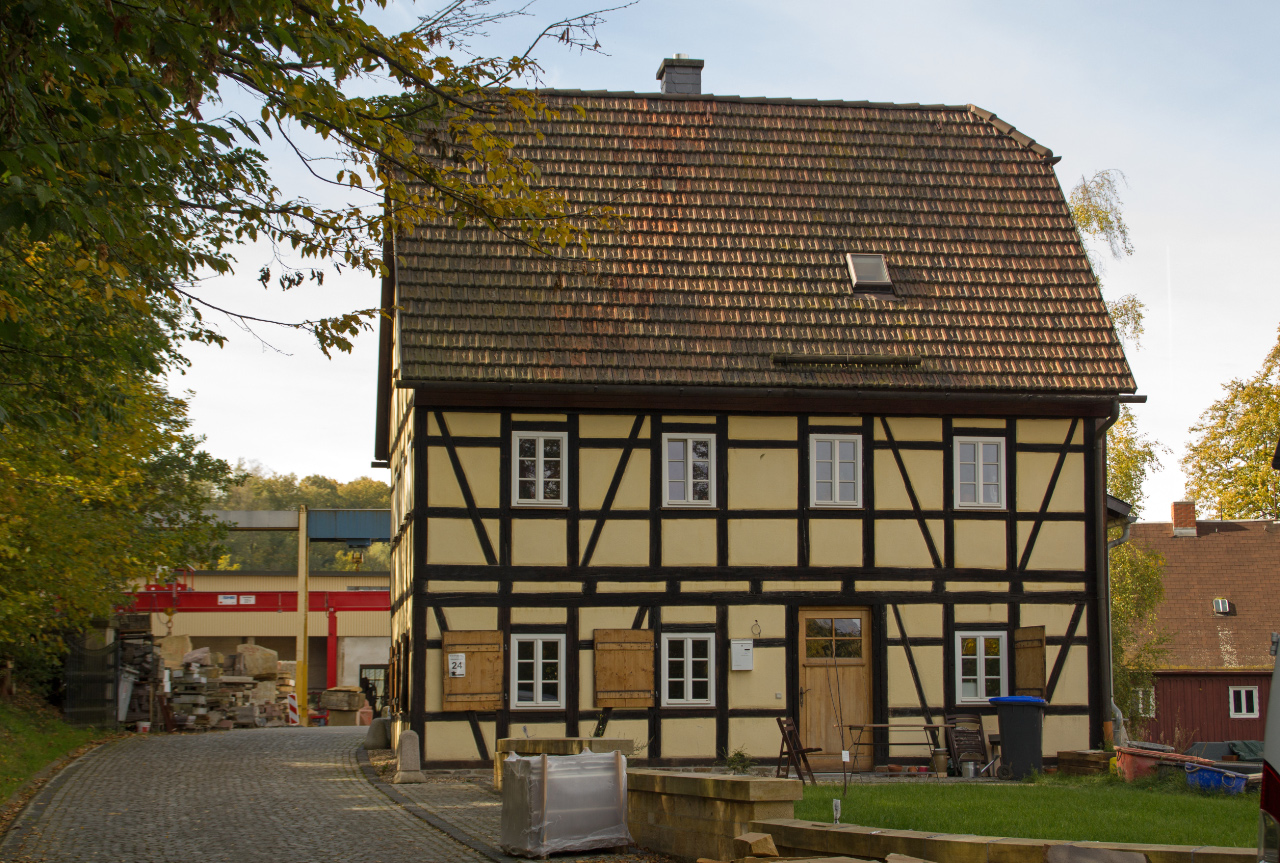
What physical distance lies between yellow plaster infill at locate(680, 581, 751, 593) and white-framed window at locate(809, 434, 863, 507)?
62.0 inches

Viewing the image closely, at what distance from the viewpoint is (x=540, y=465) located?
A: 18125 millimetres

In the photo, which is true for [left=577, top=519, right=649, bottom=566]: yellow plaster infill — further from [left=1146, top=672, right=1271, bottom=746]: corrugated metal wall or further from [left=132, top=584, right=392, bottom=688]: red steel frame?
[left=132, top=584, right=392, bottom=688]: red steel frame

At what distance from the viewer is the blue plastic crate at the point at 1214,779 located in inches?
528

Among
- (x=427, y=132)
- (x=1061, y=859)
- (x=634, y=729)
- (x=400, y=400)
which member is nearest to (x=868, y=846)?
(x=1061, y=859)

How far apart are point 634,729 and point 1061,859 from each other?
10.7 m

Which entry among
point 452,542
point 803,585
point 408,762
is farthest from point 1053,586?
point 408,762

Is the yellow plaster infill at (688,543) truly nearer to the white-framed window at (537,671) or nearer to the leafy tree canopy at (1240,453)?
the white-framed window at (537,671)

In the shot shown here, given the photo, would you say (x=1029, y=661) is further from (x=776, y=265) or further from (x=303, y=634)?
(x=303, y=634)

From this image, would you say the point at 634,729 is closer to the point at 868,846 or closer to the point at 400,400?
the point at 400,400

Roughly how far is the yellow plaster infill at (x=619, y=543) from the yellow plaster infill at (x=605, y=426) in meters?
1.15

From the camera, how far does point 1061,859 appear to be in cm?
741

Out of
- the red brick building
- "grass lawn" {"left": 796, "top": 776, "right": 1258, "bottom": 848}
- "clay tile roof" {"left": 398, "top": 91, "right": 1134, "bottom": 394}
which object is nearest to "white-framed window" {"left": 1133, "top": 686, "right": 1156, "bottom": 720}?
→ the red brick building

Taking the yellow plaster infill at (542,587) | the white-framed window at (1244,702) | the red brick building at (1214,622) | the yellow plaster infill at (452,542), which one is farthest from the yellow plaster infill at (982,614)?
the white-framed window at (1244,702)

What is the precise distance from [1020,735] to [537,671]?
614 centimetres
